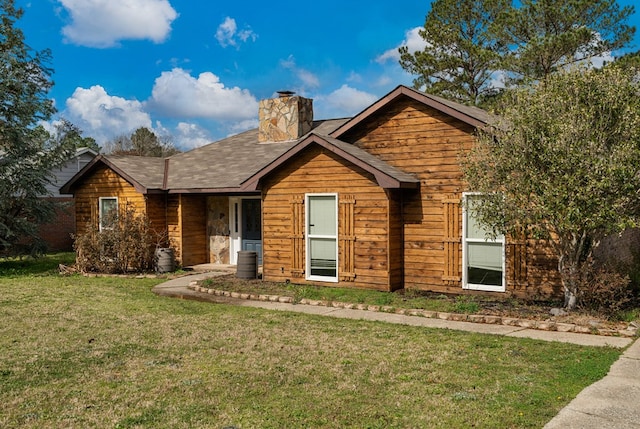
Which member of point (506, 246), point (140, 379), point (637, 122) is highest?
point (637, 122)

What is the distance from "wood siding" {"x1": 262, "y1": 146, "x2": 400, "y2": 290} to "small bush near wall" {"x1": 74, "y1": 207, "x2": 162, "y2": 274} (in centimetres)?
524

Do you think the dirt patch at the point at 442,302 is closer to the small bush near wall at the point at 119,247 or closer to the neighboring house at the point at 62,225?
the small bush near wall at the point at 119,247

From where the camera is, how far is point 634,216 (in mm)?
10266

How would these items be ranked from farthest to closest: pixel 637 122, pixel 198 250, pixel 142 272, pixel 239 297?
pixel 198 250 → pixel 142 272 → pixel 239 297 → pixel 637 122

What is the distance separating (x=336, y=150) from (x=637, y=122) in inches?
246

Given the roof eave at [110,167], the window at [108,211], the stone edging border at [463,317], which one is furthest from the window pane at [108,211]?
the stone edging border at [463,317]

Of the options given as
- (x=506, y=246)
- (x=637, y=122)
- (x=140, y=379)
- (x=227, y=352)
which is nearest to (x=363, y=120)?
(x=506, y=246)

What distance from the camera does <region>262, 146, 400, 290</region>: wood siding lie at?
13.7 meters

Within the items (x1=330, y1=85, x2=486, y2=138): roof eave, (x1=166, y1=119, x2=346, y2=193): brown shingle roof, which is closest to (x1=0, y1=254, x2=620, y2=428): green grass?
(x1=330, y1=85, x2=486, y2=138): roof eave

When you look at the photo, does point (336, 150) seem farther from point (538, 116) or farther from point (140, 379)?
point (140, 379)

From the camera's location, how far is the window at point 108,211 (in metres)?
19.2

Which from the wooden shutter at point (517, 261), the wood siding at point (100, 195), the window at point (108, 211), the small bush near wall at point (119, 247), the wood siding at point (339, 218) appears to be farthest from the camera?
the wood siding at point (100, 195)

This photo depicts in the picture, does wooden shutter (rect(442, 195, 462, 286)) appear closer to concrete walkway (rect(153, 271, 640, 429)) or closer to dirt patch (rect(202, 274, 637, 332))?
dirt patch (rect(202, 274, 637, 332))

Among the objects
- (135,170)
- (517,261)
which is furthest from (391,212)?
(135,170)
